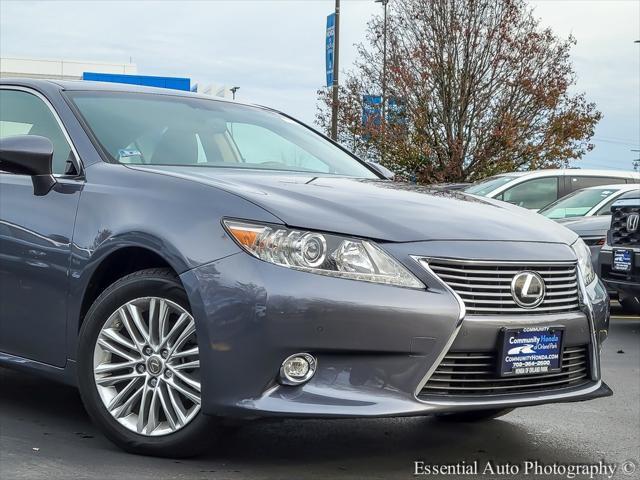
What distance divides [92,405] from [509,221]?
1.87m

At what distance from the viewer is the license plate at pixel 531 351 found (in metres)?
4.08

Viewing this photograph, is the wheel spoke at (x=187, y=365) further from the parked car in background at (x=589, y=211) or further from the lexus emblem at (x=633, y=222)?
the parked car in background at (x=589, y=211)

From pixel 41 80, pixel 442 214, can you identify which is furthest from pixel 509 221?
pixel 41 80

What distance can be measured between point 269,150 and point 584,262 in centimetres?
174

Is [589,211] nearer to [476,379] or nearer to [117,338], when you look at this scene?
[476,379]

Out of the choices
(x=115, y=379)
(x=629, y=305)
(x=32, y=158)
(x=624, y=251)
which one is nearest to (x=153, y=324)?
(x=115, y=379)

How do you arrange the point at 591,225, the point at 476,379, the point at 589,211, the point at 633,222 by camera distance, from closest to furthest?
the point at 476,379
the point at 633,222
the point at 591,225
the point at 589,211

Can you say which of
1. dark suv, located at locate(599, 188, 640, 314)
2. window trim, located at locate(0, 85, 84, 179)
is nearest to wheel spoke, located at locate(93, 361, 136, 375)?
window trim, located at locate(0, 85, 84, 179)

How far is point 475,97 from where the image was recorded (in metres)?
29.8

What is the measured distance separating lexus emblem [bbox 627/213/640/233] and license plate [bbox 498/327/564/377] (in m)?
5.42

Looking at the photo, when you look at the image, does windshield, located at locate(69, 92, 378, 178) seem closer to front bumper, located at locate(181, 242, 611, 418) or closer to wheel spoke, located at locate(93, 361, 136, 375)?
wheel spoke, located at locate(93, 361, 136, 375)

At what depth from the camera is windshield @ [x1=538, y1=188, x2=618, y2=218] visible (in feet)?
41.8

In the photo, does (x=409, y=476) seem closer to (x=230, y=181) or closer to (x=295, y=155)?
(x=230, y=181)

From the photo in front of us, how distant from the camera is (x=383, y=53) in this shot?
31.3 m
